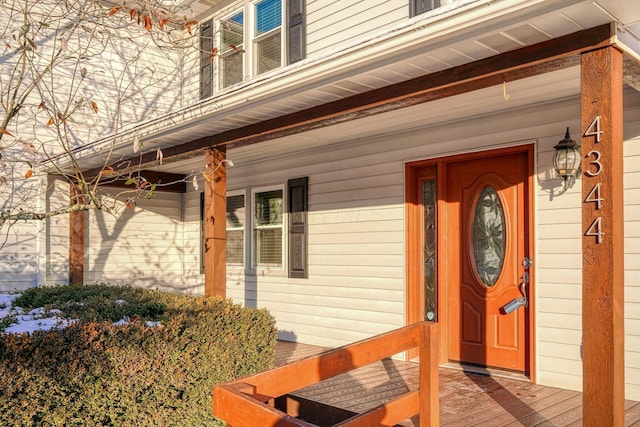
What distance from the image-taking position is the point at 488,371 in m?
5.32

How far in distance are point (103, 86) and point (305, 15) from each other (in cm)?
372

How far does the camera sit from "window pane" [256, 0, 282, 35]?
782 centimetres

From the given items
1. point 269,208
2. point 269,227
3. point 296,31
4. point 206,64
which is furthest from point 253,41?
point 269,227

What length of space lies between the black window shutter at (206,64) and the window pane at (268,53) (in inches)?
41.1

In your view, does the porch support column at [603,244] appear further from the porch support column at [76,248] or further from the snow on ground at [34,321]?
the porch support column at [76,248]

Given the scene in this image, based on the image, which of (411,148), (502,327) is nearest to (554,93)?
(411,148)

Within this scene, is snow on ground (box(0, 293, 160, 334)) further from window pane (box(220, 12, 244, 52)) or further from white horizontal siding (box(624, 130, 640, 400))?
window pane (box(220, 12, 244, 52))

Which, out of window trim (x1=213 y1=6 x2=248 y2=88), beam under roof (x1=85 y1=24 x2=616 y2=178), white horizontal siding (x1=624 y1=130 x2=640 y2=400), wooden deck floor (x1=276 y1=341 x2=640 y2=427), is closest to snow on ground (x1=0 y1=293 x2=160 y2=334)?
beam under roof (x1=85 y1=24 x2=616 y2=178)

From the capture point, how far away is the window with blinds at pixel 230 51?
331 inches

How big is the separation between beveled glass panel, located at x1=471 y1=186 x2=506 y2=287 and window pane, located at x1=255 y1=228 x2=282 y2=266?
2921 mm

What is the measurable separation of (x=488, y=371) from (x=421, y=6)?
3.80m

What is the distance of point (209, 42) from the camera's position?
887cm

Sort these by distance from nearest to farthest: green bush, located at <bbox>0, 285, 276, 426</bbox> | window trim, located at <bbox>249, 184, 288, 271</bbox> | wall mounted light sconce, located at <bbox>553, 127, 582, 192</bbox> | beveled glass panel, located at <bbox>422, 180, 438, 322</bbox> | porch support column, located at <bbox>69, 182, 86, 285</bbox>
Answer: green bush, located at <bbox>0, 285, 276, 426</bbox> < wall mounted light sconce, located at <bbox>553, 127, 582, 192</bbox> < beveled glass panel, located at <bbox>422, 180, 438, 322</bbox> < window trim, located at <bbox>249, 184, 288, 271</bbox> < porch support column, located at <bbox>69, 182, 86, 285</bbox>

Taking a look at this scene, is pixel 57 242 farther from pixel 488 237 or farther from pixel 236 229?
pixel 488 237
